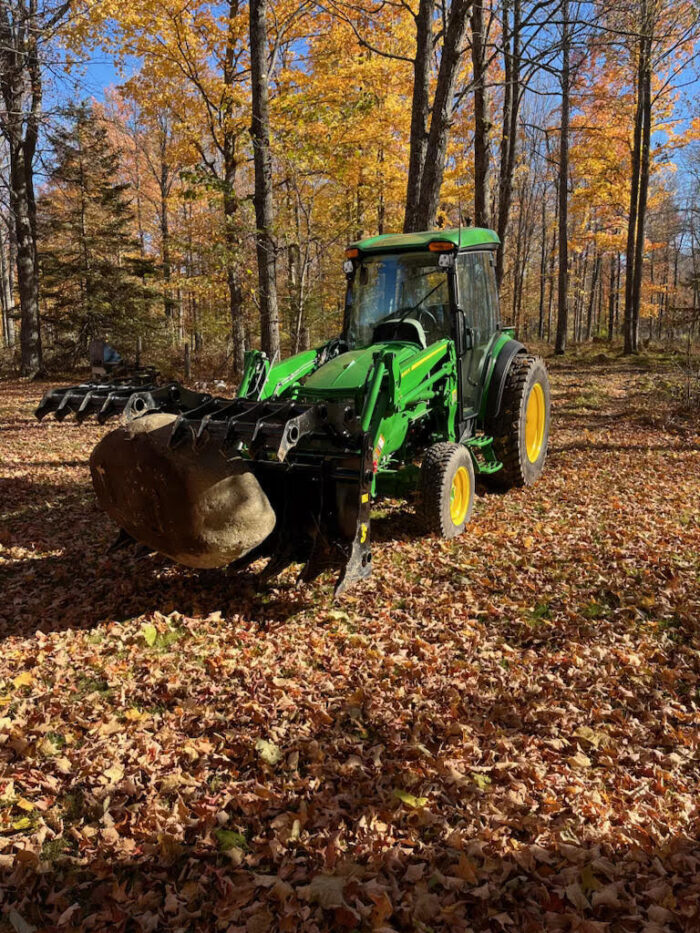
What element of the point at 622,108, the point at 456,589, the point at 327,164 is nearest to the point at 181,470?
the point at 456,589

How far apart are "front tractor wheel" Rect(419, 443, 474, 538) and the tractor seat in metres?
1.22

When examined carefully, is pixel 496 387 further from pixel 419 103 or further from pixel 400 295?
pixel 419 103

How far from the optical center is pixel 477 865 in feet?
9.35

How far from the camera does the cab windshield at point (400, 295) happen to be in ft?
22.3

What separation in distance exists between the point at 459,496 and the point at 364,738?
3.26 metres

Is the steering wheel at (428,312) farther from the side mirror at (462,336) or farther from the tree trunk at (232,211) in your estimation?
the tree trunk at (232,211)

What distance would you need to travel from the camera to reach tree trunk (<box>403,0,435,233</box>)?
31.9ft

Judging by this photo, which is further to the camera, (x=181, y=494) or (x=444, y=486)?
(x=444, y=486)

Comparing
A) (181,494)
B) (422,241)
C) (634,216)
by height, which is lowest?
(181,494)

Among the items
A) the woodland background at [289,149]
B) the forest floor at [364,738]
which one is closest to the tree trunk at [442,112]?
the woodland background at [289,149]

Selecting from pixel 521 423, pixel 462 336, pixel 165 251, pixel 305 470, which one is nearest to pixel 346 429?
pixel 305 470

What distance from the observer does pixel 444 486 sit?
19.6 feet

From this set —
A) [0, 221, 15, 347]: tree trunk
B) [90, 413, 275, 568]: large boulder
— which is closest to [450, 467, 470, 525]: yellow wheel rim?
[90, 413, 275, 568]: large boulder

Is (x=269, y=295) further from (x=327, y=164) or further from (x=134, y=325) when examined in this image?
(x=134, y=325)
